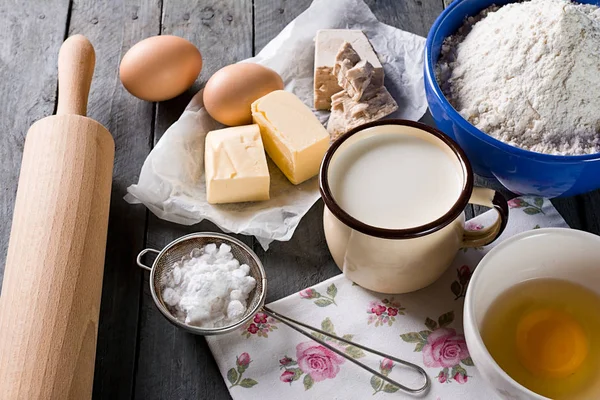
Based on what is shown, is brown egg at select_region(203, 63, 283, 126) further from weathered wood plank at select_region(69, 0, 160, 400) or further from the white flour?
the white flour

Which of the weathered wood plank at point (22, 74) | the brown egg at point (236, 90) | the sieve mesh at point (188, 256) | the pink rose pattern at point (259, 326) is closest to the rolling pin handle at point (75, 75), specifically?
the weathered wood plank at point (22, 74)

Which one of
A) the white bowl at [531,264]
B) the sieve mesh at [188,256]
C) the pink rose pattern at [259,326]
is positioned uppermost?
the white bowl at [531,264]

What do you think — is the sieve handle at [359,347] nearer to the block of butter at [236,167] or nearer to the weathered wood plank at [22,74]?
the block of butter at [236,167]

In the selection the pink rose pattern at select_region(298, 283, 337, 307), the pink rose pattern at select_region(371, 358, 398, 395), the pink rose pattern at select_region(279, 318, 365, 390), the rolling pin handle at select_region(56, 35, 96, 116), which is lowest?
the pink rose pattern at select_region(371, 358, 398, 395)

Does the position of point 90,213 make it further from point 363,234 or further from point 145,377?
point 363,234

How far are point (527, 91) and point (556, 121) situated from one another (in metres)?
0.07

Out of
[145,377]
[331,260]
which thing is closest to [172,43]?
[331,260]

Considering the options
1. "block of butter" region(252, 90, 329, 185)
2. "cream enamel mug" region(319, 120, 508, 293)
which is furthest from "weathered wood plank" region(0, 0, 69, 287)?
"cream enamel mug" region(319, 120, 508, 293)

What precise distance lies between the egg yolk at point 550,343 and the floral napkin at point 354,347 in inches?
3.5

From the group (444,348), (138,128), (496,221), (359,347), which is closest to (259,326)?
(359,347)

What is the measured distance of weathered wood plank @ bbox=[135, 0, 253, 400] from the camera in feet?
3.51

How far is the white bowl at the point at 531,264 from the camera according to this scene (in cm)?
97

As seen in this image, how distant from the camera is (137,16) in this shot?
61.4 inches

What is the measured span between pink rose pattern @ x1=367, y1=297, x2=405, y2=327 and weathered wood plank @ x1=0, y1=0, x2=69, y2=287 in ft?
2.07
